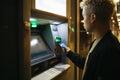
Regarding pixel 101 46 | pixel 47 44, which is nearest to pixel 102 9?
pixel 101 46

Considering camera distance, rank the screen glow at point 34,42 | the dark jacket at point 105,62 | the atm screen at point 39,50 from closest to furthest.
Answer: the dark jacket at point 105,62 → the atm screen at point 39,50 → the screen glow at point 34,42

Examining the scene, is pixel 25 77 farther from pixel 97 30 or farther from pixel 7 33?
pixel 97 30

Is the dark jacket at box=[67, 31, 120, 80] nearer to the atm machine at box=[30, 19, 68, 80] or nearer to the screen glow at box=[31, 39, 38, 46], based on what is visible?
the atm machine at box=[30, 19, 68, 80]

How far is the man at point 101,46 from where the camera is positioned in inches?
54.4

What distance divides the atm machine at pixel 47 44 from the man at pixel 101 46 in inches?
28.7

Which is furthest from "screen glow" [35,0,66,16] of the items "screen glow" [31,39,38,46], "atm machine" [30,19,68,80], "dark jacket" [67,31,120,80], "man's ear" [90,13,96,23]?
"dark jacket" [67,31,120,80]

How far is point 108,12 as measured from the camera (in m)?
1.53

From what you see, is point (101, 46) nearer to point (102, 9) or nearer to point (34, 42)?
point (102, 9)

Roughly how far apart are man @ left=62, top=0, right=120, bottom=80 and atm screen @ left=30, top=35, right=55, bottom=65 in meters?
0.76

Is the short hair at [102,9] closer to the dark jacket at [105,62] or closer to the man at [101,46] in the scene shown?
the man at [101,46]

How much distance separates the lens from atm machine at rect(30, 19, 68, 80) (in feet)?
7.19

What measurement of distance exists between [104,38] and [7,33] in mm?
709

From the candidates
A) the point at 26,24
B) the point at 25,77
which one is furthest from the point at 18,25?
the point at 25,77

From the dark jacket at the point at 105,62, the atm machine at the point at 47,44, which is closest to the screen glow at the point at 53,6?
the atm machine at the point at 47,44
